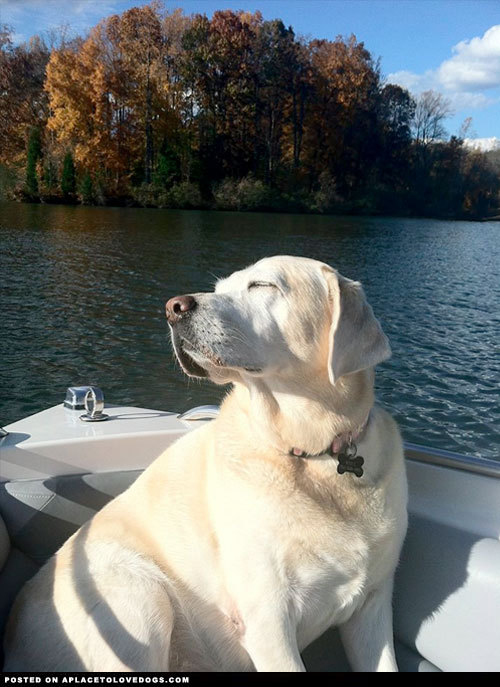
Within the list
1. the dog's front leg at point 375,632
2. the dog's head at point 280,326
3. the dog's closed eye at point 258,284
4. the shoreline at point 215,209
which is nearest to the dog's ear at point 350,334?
the dog's head at point 280,326

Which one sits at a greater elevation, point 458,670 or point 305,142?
point 305,142

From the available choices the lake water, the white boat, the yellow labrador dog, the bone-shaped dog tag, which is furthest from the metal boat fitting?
the lake water

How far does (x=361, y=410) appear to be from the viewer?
1706 mm

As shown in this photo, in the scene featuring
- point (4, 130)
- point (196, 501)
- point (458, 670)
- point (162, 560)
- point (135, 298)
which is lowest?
point (135, 298)

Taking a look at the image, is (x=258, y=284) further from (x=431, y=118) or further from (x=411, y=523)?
(x=431, y=118)

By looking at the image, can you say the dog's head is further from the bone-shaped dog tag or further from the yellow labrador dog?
the bone-shaped dog tag

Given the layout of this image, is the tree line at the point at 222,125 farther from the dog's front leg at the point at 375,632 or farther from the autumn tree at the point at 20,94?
the dog's front leg at the point at 375,632

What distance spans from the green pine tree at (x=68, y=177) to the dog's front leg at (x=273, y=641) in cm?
3511

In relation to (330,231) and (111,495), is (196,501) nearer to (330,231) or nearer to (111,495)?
(111,495)

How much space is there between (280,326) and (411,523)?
71 centimetres

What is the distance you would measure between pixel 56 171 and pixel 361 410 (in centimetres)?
3562

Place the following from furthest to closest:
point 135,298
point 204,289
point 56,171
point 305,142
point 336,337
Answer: point 305,142
point 56,171
point 204,289
point 135,298
point 336,337

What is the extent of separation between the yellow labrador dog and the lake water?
5.27 metres
